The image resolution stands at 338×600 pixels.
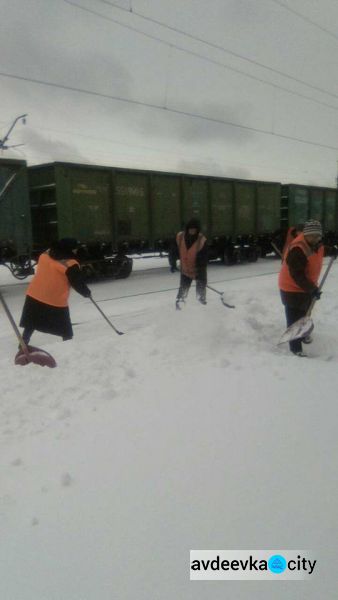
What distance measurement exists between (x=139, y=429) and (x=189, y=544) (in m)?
1.03

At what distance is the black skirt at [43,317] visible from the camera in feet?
16.9

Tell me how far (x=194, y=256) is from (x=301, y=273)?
9.86 feet

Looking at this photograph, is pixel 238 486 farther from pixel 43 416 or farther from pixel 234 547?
pixel 43 416

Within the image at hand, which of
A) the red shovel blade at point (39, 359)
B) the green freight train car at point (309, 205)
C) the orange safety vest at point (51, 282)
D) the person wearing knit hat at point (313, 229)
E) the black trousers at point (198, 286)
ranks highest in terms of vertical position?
the green freight train car at point (309, 205)

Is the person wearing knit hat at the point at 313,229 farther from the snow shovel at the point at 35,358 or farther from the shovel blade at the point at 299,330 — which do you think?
the snow shovel at the point at 35,358

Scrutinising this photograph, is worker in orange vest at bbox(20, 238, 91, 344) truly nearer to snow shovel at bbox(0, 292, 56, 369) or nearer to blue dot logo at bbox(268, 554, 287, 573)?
snow shovel at bbox(0, 292, 56, 369)

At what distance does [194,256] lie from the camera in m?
7.46

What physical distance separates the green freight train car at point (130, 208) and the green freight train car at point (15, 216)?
913 millimetres

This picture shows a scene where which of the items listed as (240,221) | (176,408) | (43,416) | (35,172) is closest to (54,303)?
(43,416)

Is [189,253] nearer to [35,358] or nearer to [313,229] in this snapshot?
[313,229]

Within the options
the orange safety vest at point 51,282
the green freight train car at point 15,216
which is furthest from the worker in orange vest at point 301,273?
the green freight train car at point 15,216

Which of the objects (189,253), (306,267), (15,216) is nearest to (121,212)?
(15,216)

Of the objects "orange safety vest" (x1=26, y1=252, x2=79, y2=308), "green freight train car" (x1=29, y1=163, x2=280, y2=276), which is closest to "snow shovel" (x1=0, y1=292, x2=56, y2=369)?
"orange safety vest" (x1=26, y1=252, x2=79, y2=308)

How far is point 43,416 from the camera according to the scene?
316 cm
